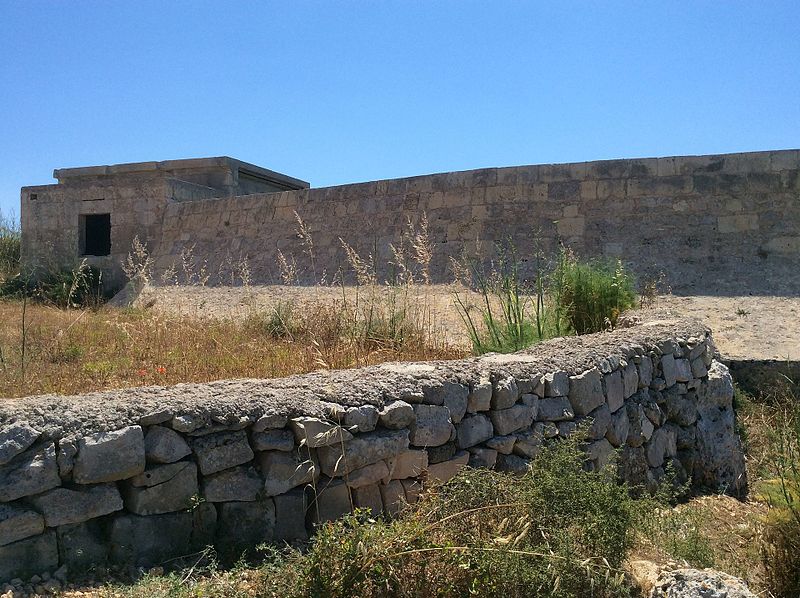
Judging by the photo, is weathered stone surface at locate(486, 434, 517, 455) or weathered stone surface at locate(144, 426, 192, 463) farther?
weathered stone surface at locate(486, 434, 517, 455)

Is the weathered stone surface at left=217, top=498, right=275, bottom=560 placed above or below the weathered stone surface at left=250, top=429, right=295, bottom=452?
below

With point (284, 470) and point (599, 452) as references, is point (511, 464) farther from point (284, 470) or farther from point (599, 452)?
point (284, 470)

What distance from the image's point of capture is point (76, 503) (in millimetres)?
3162

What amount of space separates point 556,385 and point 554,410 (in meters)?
0.15

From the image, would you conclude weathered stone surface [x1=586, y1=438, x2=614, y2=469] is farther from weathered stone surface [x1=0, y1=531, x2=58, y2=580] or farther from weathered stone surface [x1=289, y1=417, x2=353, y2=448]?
weathered stone surface [x1=0, y1=531, x2=58, y2=580]

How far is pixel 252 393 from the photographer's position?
3.75 metres

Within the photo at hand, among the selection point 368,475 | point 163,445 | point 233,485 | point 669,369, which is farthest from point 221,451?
point 669,369

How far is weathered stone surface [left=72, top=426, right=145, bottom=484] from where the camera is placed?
3.19m

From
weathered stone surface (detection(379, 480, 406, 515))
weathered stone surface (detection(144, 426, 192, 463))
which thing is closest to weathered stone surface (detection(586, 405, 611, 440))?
weathered stone surface (detection(379, 480, 406, 515))

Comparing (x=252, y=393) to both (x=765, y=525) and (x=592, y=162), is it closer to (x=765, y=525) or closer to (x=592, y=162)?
(x=765, y=525)

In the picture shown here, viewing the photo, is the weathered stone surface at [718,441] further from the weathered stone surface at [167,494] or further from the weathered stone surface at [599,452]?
the weathered stone surface at [167,494]

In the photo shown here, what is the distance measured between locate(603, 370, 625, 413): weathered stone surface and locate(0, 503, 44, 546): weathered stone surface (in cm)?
354

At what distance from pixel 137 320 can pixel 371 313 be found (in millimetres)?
2930

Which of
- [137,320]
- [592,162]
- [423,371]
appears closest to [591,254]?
[592,162]
